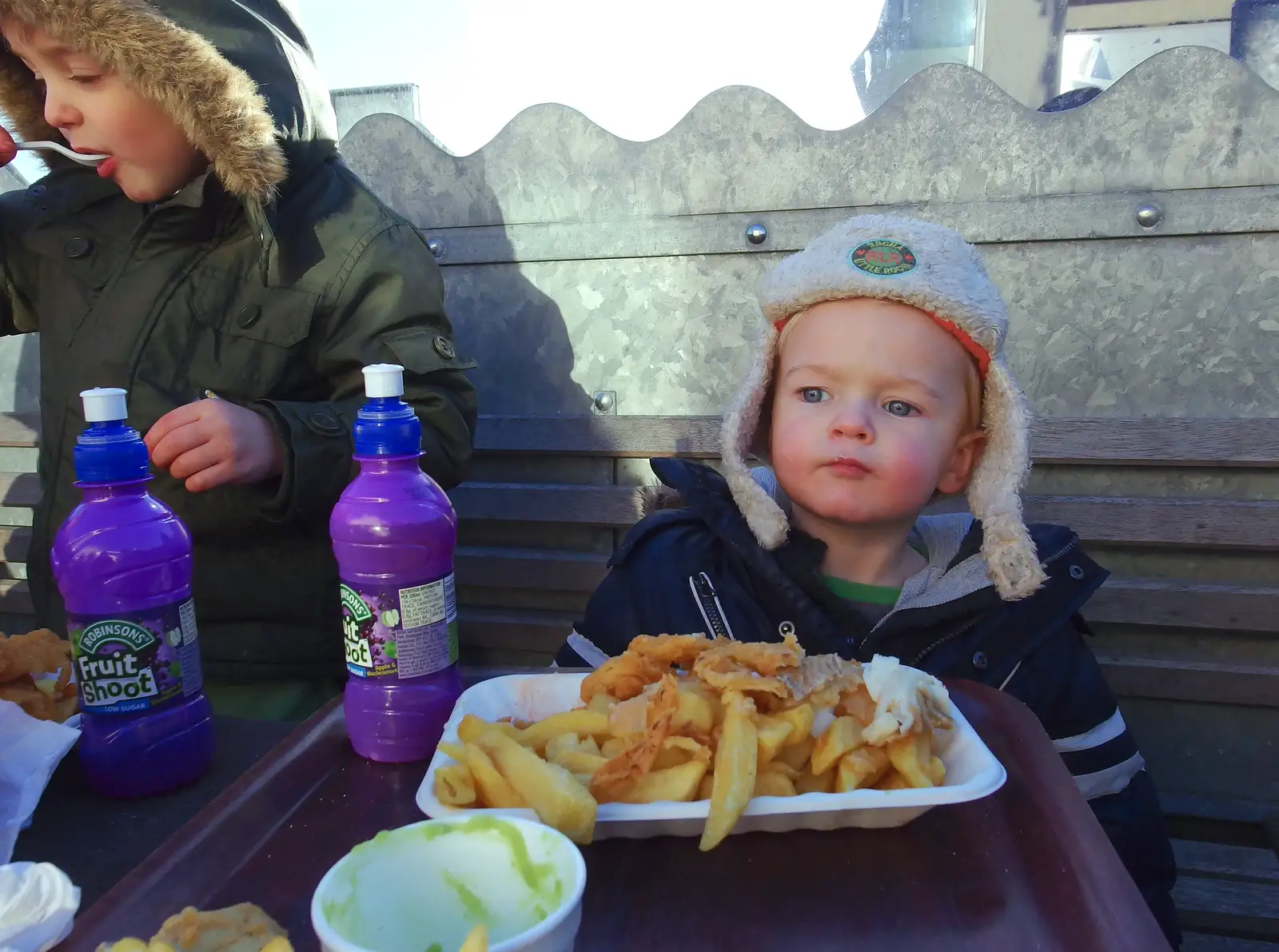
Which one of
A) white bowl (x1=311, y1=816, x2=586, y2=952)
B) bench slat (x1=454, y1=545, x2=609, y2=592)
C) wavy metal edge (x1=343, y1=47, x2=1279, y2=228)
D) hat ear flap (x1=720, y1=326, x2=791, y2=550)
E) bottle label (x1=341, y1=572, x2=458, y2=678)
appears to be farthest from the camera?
bench slat (x1=454, y1=545, x2=609, y2=592)

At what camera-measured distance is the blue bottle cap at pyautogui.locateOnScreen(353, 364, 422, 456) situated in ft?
3.85

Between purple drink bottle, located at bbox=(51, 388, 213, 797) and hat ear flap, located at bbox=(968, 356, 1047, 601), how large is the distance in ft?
4.71

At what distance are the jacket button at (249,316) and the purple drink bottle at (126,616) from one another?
3.34ft

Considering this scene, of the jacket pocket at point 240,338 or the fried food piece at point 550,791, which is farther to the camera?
the jacket pocket at point 240,338

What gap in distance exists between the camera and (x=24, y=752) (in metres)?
1.15

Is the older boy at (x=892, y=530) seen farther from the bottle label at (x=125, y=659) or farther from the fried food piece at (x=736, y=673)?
the bottle label at (x=125, y=659)

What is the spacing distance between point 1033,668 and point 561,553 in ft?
5.04

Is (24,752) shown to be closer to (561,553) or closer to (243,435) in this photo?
(243,435)

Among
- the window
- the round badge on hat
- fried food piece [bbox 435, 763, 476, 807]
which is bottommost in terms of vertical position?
fried food piece [bbox 435, 763, 476, 807]

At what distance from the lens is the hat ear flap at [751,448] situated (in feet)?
6.16

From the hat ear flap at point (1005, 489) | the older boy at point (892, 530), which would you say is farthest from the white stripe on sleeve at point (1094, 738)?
the hat ear flap at point (1005, 489)

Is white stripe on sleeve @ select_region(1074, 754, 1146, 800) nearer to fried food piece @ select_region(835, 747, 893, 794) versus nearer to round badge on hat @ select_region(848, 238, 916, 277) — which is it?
fried food piece @ select_region(835, 747, 893, 794)

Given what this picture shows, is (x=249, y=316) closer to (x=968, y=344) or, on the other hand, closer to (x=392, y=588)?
(x=392, y=588)

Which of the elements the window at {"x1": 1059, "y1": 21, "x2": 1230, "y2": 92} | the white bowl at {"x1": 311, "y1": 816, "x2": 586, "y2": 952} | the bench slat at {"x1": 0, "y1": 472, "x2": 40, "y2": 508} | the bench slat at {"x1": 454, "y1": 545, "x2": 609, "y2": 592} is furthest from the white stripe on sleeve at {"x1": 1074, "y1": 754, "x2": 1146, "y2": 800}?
the bench slat at {"x1": 0, "y1": 472, "x2": 40, "y2": 508}
